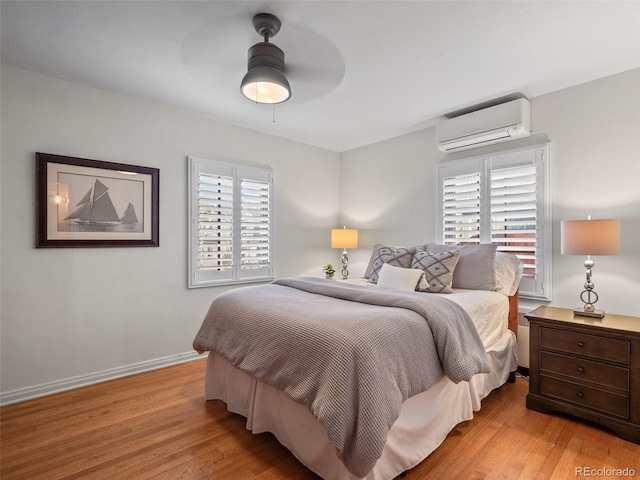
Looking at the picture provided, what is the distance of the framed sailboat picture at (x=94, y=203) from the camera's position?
266cm

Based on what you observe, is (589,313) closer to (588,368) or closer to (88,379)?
(588,368)

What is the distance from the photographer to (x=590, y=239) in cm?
227

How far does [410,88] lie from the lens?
2.83 metres

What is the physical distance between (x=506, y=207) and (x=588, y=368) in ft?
4.90

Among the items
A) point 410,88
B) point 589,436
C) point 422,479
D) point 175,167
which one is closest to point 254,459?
point 422,479

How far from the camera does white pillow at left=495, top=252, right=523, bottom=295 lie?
2.79 m

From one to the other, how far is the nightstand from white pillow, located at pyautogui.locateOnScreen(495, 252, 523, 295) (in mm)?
327

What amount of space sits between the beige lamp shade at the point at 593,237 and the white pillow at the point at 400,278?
1086mm

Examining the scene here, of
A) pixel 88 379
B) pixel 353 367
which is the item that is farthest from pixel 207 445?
pixel 88 379

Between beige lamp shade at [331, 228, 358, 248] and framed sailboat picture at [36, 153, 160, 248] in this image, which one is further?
beige lamp shade at [331, 228, 358, 248]

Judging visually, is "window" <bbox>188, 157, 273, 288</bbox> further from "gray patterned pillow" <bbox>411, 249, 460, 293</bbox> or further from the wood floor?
"gray patterned pillow" <bbox>411, 249, 460, 293</bbox>

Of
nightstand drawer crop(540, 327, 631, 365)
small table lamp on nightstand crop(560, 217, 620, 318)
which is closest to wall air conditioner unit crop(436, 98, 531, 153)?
small table lamp on nightstand crop(560, 217, 620, 318)

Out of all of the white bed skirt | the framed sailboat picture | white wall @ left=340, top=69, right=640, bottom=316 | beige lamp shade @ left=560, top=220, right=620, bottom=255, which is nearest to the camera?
the white bed skirt

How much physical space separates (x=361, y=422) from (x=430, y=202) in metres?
2.90
